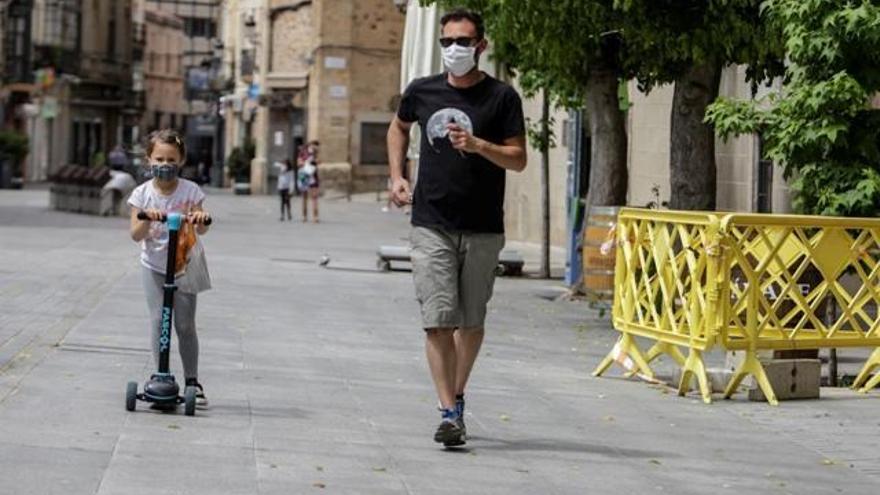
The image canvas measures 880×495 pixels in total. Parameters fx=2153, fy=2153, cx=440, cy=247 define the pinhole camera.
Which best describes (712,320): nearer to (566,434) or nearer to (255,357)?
(566,434)

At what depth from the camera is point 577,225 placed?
23969 millimetres

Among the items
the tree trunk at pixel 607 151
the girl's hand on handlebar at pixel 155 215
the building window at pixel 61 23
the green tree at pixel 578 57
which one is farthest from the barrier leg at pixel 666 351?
the building window at pixel 61 23

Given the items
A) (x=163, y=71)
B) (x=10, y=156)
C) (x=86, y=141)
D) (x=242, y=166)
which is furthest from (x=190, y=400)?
(x=163, y=71)

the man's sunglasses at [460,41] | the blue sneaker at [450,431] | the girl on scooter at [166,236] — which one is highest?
the man's sunglasses at [460,41]

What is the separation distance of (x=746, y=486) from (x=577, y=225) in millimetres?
14706

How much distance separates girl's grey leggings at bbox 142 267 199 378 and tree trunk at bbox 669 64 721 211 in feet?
28.0

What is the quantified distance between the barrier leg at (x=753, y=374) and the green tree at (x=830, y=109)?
4.49 feet

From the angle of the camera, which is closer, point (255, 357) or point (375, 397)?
point (375, 397)

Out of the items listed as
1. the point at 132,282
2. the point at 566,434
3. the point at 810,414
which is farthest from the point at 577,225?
the point at 566,434

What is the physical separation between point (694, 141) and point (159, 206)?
882cm

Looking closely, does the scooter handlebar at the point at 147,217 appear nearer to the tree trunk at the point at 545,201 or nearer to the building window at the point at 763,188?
the building window at the point at 763,188

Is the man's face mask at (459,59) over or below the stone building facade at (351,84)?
below

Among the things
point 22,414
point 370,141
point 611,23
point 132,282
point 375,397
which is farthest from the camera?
point 370,141

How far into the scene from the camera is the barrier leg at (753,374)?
502 inches
